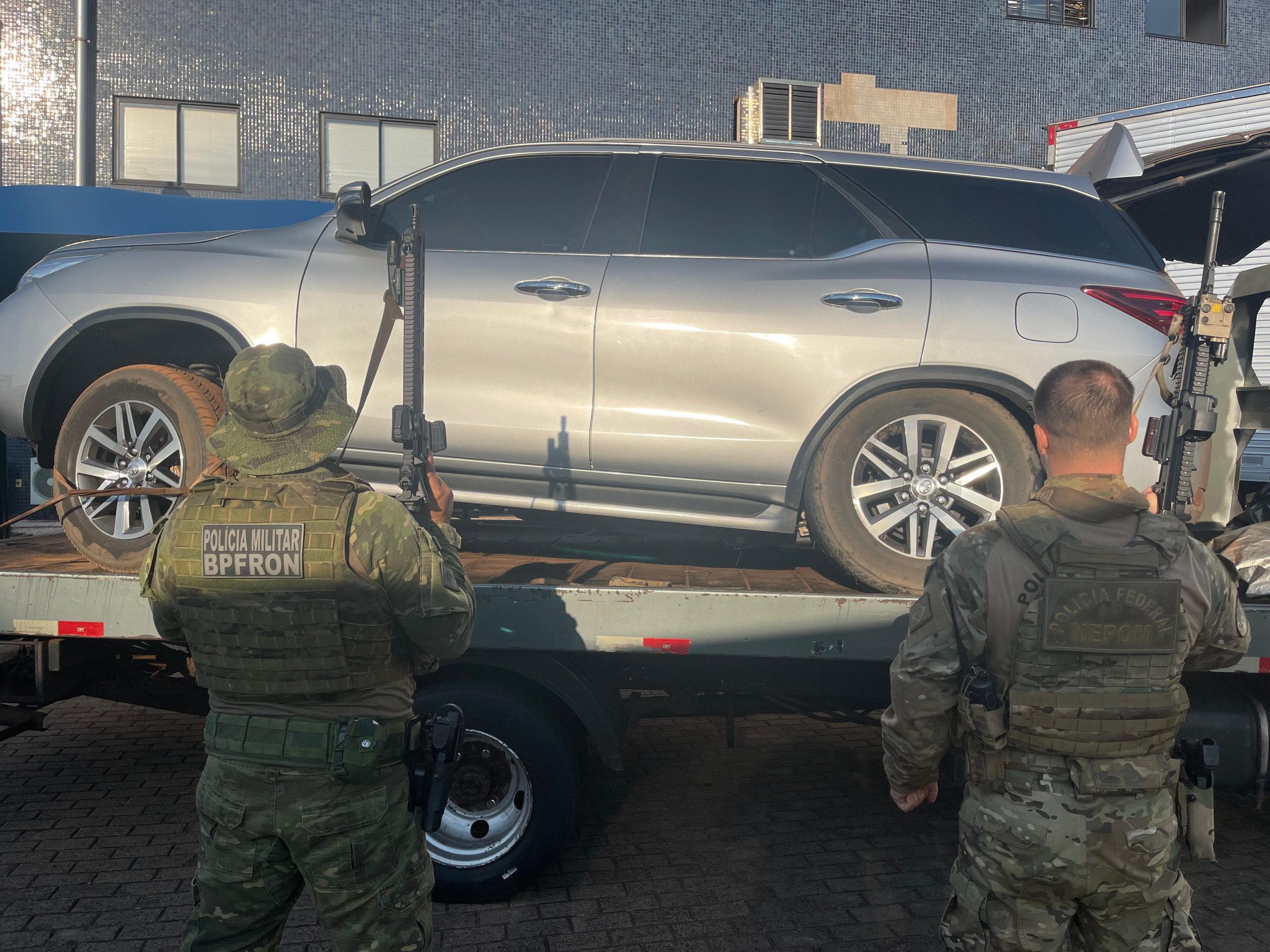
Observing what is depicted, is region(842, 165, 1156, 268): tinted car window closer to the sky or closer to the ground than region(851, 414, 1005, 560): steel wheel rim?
closer to the sky

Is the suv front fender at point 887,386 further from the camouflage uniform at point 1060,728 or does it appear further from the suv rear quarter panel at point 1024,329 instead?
the camouflage uniform at point 1060,728

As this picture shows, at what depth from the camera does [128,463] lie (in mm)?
3715

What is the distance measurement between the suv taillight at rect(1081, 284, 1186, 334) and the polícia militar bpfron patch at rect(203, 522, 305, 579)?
2879 millimetres

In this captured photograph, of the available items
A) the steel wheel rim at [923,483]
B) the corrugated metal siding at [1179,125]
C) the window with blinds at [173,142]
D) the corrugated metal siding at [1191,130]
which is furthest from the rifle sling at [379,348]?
the window with blinds at [173,142]

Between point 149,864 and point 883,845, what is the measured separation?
2.92 metres

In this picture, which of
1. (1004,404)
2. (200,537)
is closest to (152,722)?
(200,537)

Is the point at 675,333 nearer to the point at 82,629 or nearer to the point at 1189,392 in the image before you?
the point at 1189,392

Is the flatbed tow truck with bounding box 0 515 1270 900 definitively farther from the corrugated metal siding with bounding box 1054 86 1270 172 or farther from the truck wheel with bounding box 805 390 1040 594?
the corrugated metal siding with bounding box 1054 86 1270 172

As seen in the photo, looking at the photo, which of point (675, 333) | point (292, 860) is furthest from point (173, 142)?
point (292, 860)

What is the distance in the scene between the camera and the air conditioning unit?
40.9 ft

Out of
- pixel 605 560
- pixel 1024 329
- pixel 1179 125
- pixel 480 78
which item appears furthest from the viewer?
pixel 480 78

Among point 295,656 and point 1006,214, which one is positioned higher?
point 1006,214

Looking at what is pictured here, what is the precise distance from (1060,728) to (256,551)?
1.84m

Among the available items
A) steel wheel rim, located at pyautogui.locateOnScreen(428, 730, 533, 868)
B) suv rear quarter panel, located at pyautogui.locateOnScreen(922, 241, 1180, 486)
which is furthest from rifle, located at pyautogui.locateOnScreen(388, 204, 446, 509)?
suv rear quarter panel, located at pyautogui.locateOnScreen(922, 241, 1180, 486)
